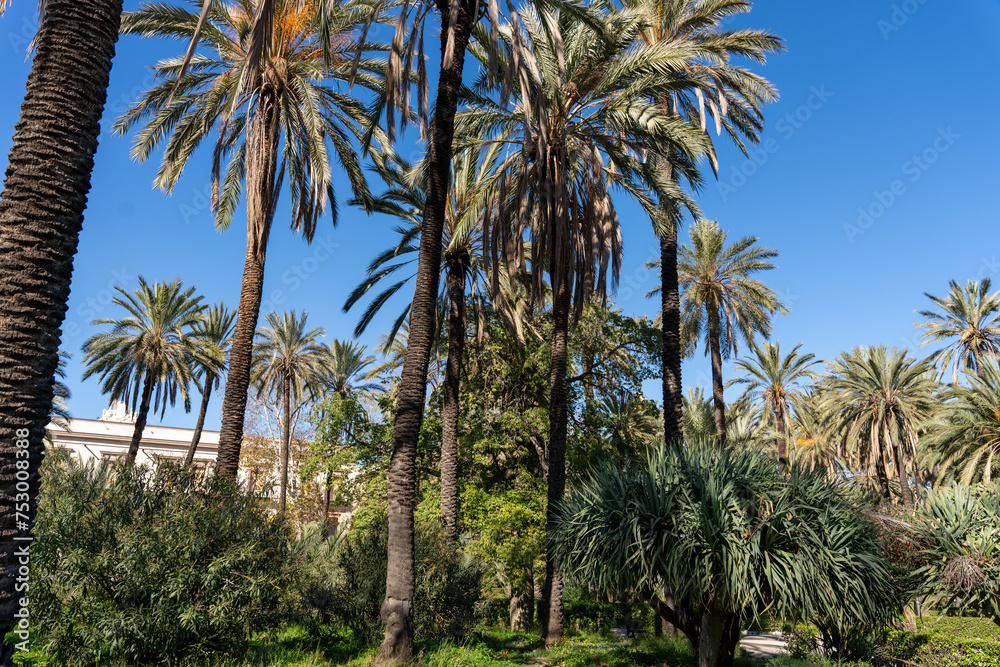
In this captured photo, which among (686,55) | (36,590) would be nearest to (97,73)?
(36,590)

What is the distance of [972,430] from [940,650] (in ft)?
46.2

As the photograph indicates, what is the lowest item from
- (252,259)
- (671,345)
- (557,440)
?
(557,440)

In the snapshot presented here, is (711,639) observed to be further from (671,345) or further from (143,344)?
(143,344)

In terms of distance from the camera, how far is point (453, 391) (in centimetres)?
1881

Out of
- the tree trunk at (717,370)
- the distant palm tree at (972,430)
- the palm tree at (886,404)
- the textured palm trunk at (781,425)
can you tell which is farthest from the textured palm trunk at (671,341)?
the textured palm trunk at (781,425)

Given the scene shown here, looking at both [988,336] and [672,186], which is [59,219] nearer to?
[672,186]

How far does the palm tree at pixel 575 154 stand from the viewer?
1455cm

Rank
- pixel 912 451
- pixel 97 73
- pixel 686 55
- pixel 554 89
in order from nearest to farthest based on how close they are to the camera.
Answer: pixel 97 73, pixel 686 55, pixel 554 89, pixel 912 451

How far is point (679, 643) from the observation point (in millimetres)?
15375

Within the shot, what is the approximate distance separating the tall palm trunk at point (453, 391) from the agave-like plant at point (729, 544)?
7.00m

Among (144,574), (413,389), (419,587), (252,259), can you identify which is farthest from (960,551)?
(252,259)

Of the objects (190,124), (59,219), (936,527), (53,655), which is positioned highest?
(190,124)

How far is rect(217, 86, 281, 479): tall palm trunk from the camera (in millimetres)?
13211

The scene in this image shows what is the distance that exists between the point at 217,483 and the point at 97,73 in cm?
687
